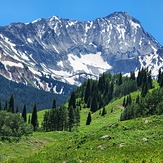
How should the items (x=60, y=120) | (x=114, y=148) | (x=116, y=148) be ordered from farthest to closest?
(x=60, y=120) → (x=114, y=148) → (x=116, y=148)

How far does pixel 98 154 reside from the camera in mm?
38625

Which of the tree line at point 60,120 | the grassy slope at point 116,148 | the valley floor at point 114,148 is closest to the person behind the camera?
the valley floor at point 114,148

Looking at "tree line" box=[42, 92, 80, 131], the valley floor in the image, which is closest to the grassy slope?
the valley floor

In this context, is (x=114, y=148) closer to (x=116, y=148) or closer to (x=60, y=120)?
(x=116, y=148)

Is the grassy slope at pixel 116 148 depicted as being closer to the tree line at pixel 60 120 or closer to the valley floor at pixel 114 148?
the valley floor at pixel 114 148

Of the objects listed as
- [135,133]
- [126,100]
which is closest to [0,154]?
[135,133]

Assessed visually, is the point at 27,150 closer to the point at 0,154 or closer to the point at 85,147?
the point at 0,154

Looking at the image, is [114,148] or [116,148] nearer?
[116,148]

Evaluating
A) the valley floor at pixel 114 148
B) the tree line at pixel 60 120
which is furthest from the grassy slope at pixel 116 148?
the tree line at pixel 60 120

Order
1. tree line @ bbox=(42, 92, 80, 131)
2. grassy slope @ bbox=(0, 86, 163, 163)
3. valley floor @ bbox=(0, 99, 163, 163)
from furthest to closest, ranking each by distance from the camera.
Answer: tree line @ bbox=(42, 92, 80, 131)
grassy slope @ bbox=(0, 86, 163, 163)
valley floor @ bbox=(0, 99, 163, 163)

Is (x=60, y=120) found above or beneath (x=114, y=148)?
above

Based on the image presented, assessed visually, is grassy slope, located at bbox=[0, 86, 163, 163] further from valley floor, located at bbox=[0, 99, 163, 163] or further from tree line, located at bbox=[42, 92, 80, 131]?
tree line, located at bbox=[42, 92, 80, 131]

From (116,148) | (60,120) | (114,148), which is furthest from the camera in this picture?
(60,120)

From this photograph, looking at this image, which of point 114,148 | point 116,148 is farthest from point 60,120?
point 116,148
